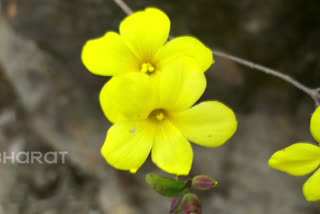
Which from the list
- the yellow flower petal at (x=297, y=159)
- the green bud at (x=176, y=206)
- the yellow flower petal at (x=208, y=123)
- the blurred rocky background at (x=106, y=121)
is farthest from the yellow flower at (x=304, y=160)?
the blurred rocky background at (x=106, y=121)

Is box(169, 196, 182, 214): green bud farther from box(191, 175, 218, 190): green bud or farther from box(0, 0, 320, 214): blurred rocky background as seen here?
box(0, 0, 320, 214): blurred rocky background

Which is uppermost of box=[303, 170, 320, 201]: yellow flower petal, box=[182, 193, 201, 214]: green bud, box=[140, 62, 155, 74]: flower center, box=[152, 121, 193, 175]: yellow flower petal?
box=[140, 62, 155, 74]: flower center

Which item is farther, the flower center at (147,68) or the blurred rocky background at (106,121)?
the blurred rocky background at (106,121)

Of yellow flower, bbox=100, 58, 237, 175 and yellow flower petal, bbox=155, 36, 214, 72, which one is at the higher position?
yellow flower petal, bbox=155, 36, 214, 72

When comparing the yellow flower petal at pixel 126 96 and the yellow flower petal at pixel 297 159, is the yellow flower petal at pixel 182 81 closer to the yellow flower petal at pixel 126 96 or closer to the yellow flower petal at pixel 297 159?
the yellow flower petal at pixel 126 96

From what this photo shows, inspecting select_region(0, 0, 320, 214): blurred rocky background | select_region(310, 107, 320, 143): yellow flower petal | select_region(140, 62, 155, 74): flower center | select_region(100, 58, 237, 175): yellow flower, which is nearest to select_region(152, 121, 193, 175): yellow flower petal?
select_region(100, 58, 237, 175): yellow flower

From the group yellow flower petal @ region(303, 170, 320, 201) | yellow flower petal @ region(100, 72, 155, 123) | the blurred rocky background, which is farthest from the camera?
the blurred rocky background

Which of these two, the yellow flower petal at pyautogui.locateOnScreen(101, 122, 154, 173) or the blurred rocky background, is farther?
the blurred rocky background
